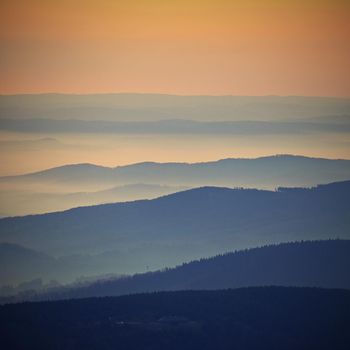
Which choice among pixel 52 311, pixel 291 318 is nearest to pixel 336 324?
pixel 291 318

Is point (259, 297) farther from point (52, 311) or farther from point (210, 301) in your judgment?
point (52, 311)

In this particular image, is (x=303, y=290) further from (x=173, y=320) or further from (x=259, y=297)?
(x=173, y=320)

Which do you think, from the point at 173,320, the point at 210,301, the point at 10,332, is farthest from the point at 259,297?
the point at 10,332

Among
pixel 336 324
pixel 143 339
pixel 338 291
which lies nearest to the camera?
pixel 143 339

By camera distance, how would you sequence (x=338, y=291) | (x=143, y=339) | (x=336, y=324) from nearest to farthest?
(x=143, y=339) → (x=336, y=324) → (x=338, y=291)

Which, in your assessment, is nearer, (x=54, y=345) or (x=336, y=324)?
(x=54, y=345)

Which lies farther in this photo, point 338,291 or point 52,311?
point 338,291
